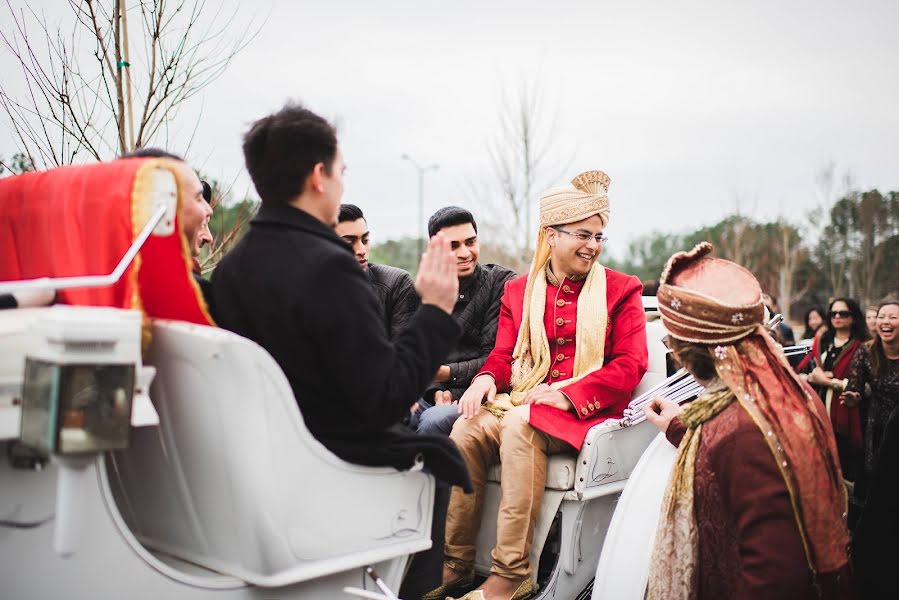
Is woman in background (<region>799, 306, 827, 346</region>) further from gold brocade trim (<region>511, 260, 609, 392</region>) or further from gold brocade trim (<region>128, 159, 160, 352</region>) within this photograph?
gold brocade trim (<region>128, 159, 160, 352</region>)

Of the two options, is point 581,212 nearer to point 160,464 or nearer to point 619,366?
point 619,366

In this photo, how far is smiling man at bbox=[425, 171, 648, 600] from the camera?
341 cm

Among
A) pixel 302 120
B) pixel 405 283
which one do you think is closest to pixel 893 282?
pixel 405 283

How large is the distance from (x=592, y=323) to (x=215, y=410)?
2.25 m

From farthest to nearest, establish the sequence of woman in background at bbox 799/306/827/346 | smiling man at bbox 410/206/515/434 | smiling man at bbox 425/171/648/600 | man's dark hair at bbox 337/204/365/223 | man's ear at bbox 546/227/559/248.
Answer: woman in background at bbox 799/306/827/346
man's dark hair at bbox 337/204/365/223
smiling man at bbox 410/206/515/434
man's ear at bbox 546/227/559/248
smiling man at bbox 425/171/648/600

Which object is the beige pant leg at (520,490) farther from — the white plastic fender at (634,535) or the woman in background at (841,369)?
the woman in background at (841,369)

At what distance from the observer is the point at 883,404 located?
6.00 m

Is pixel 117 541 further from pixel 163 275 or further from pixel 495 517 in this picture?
pixel 495 517

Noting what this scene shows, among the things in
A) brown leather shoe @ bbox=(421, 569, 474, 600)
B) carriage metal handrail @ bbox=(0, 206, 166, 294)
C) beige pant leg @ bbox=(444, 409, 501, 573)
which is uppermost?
carriage metal handrail @ bbox=(0, 206, 166, 294)

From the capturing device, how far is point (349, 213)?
4449 millimetres

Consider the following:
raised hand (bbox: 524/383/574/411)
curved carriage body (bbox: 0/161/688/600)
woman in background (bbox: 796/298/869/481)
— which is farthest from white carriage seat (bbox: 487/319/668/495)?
woman in background (bbox: 796/298/869/481)

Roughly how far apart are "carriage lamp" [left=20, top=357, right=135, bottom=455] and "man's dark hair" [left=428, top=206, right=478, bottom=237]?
2.95 m

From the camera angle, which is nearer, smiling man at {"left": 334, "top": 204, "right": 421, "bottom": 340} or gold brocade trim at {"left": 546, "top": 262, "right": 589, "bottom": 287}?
gold brocade trim at {"left": 546, "top": 262, "right": 589, "bottom": 287}

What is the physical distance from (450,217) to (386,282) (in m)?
0.55
